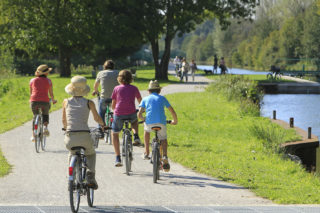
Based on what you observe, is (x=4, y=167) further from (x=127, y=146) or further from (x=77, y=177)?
(x=77, y=177)

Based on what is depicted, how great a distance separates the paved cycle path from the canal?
11996 mm

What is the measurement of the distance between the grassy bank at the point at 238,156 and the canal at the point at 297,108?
13.6 feet

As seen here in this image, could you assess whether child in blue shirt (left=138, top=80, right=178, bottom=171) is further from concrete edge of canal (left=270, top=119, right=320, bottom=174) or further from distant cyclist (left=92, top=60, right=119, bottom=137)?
concrete edge of canal (left=270, top=119, right=320, bottom=174)

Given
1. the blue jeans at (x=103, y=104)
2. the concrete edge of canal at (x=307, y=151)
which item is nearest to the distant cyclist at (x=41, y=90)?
the blue jeans at (x=103, y=104)

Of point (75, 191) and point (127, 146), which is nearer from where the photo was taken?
point (75, 191)

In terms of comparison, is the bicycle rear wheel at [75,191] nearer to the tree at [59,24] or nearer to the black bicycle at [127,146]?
the black bicycle at [127,146]

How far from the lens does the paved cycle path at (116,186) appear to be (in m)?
7.08

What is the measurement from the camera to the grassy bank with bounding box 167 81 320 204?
8.27 metres

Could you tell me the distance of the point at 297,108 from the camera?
27625 mm

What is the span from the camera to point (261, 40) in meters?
94.6

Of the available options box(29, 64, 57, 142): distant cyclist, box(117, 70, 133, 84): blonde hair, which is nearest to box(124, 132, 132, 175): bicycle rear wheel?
box(117, 70, 133, 84): blonde hair

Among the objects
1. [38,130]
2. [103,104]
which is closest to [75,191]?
[38,130]

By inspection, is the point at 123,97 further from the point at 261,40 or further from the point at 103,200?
the point at 261,40

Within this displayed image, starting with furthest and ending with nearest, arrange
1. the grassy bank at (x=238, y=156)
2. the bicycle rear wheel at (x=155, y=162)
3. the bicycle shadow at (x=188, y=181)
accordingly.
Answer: the grassy bank at (x=238, y=156) → the bicycle shadow at (x=188, y=181) → the bicycle rear wheel at (x=155, y=162)
